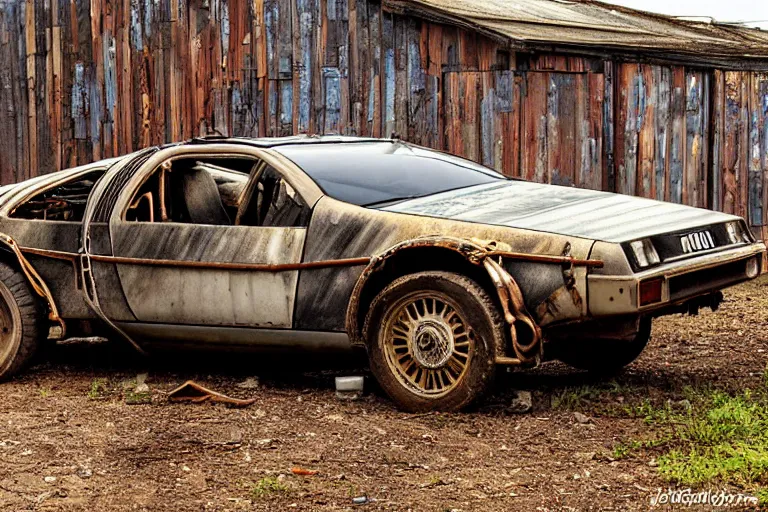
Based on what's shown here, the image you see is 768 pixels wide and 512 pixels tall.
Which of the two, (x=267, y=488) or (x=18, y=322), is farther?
(x=18, y=322)

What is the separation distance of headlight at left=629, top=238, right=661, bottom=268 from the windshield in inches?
60.9

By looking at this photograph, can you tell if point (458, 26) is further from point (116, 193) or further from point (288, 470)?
point (288, 470)

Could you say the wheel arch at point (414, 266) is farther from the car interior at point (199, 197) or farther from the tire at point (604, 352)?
the tire at point (604, 352)

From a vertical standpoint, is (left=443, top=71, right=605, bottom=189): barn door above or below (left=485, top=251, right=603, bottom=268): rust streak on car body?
above

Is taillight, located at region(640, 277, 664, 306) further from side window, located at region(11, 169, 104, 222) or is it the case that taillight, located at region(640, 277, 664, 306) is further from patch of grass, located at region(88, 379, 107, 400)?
side window, located at region(11, 169, 104, 222)

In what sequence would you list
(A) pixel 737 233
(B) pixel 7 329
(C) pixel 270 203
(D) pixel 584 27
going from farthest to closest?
1. (D) pixel 584 27
2. (B) pixel 7 329
3. (C) pixel 270 203
4. (A) pixel 737 233

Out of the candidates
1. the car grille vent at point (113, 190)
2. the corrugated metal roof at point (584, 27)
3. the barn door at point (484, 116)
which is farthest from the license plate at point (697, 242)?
the barn door at point (484, 116)

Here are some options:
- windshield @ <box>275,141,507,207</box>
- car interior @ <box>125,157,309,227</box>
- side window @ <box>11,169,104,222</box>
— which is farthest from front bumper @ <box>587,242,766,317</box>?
side window @ <box>11,169,104,222</box>

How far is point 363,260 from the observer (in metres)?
7.07

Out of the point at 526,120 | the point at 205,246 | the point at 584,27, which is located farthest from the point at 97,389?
the point at 584,27

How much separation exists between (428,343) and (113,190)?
253 centimetres

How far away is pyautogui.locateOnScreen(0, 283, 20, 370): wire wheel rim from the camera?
8.25m

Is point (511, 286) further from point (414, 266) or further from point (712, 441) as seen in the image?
point (712, 441)

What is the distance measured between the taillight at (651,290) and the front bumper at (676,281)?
17 millimetres
